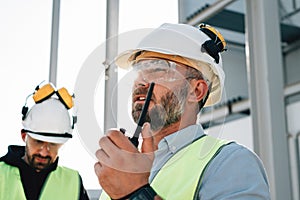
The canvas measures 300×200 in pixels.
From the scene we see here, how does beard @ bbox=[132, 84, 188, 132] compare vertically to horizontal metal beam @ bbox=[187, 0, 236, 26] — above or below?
below

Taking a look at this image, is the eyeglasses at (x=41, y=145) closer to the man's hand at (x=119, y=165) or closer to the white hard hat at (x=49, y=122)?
the white hard hat at (x=49, y=122)

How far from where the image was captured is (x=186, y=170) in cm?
81

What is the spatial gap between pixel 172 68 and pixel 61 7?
1.87 m

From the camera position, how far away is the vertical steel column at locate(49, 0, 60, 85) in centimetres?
241

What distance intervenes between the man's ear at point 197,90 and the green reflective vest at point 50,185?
42.5 inches

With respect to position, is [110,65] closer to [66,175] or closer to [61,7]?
[66,175]

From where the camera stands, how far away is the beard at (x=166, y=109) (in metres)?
0.72

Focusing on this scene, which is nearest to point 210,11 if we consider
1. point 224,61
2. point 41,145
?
point 41,145

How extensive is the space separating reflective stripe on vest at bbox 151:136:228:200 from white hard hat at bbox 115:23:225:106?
3.8 inches

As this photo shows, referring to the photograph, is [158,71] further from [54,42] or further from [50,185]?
[54,42]

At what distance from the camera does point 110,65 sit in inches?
31.9

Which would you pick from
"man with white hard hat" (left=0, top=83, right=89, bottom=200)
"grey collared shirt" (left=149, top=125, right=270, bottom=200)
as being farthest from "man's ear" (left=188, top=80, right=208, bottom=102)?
"man with white hard hat" (left=0, top=83, right=89, bottom=200)

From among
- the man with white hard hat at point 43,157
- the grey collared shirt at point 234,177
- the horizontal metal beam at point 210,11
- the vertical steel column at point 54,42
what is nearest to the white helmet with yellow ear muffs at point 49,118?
the man with white hard hat at point 43,157

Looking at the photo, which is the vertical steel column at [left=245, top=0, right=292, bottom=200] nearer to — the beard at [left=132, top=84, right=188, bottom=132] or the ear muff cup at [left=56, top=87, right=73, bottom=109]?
the ear muff cup at [left=56, top=87, right=73, bottom=109]
